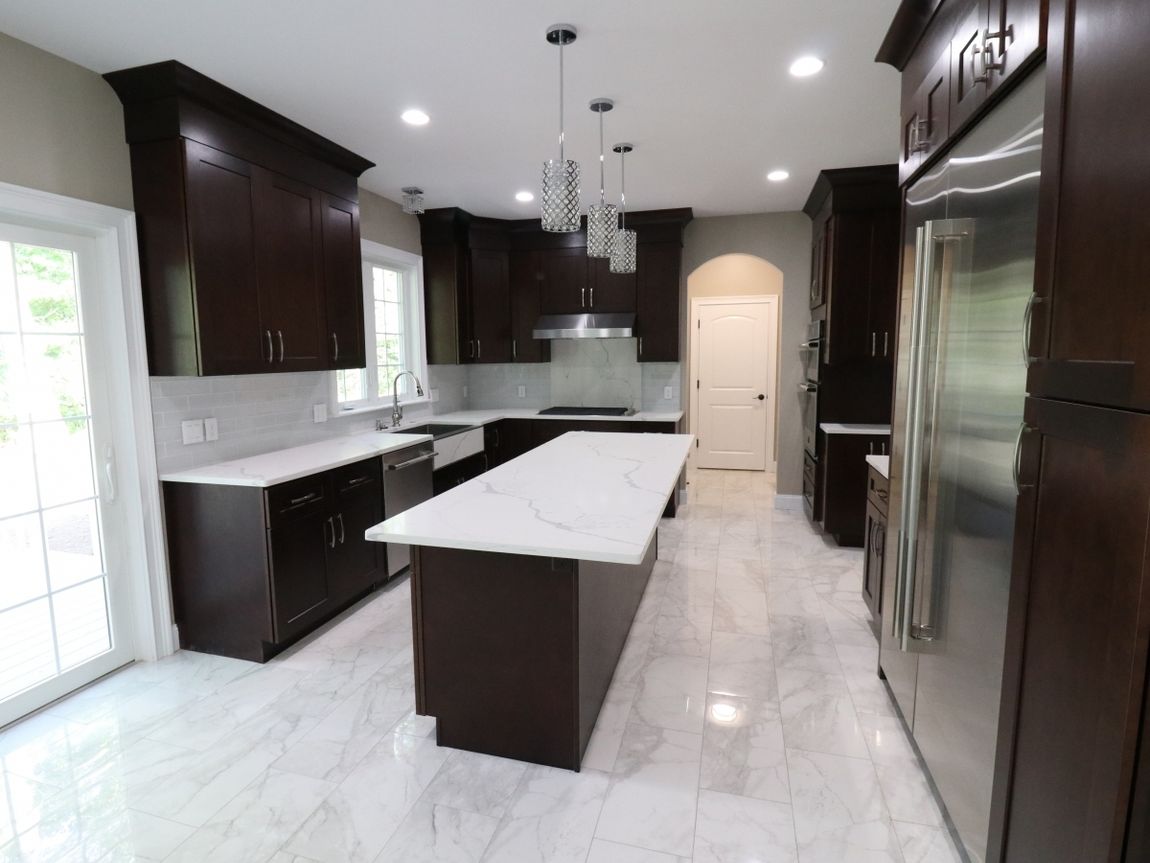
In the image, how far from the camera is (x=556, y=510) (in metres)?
2.05

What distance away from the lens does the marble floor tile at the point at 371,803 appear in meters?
1.72

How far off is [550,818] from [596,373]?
425cm

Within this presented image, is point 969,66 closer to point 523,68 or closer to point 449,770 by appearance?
point 523,68

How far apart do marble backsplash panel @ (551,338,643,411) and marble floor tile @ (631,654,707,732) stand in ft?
10.2

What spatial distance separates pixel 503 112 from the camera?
117 inches

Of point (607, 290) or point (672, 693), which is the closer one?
point (672, 693)

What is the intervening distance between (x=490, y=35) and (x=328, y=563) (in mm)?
2497

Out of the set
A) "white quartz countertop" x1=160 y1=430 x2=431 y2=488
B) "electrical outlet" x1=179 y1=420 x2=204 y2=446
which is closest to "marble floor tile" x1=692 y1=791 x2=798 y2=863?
"white quartz countertop" x1=160 y1=430 x2=431 y2=488

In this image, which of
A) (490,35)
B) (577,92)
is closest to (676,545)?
(577,92)

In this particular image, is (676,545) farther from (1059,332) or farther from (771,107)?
(1059,332)

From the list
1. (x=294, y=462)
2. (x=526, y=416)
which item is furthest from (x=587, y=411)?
(x=294, y=462)

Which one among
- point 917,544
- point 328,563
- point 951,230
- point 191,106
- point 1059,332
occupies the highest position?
Answer: point 191,106

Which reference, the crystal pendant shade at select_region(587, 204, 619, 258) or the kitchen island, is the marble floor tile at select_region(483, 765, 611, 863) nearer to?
the kitchen island

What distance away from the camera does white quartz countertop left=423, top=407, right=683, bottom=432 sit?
16.4 feet
